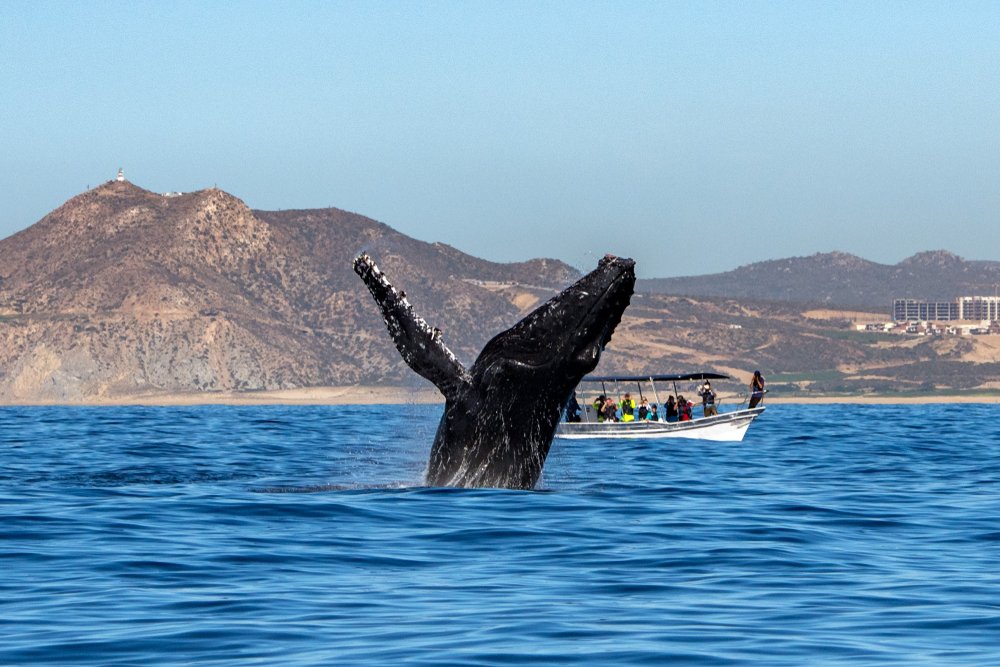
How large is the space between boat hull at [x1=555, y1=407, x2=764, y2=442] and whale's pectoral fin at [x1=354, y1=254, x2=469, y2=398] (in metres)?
35.6

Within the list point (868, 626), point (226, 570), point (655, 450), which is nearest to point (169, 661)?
Result: point (226, 570)

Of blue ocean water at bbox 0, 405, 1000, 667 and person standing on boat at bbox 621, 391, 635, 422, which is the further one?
person standing on boat at bbox 621, 391, 635, 422

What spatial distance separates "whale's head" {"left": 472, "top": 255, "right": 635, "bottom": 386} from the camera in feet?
52.2

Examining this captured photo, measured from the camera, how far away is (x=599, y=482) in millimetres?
25547

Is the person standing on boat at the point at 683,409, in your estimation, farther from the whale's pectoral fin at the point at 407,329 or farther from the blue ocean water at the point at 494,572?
the whale's pectoral fin at the point at 407,329

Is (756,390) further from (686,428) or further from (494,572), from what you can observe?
(494,572)

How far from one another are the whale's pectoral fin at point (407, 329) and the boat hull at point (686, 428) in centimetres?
3558

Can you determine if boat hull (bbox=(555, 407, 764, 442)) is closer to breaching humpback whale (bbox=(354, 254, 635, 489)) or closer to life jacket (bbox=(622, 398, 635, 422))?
life jacket (bbox=(622, 398, 635, 422))

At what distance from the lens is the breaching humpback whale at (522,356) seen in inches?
629

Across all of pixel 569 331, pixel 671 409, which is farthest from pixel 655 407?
pixel 569 331

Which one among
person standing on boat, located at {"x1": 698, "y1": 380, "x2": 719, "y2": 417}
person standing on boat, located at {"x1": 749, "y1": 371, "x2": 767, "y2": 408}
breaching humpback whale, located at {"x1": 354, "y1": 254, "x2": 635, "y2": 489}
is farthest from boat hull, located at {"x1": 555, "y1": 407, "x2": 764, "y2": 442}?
breaching humpback whale, located at {"x1": 354, "y1": 254, "x2": 635, "y2": 489}

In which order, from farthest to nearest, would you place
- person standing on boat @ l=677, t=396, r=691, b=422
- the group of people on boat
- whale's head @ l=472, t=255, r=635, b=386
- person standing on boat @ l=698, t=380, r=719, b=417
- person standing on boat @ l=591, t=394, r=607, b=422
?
person standing on boat @ l=698, t=380, r=719, b=417
person standing on boat @ l=591, t=394, r=607, b=422
the group of people on boat
person standing on boat @ l=677, t=396, r=691, b=422
whale's head @ l=472, t=255, r=635, b=386

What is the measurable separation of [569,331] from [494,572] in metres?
2.82

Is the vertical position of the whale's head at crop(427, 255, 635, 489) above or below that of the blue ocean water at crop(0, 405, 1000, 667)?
above
